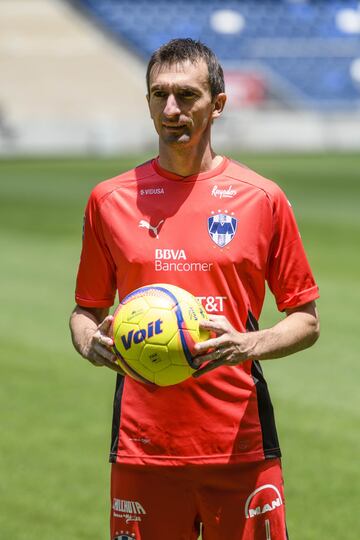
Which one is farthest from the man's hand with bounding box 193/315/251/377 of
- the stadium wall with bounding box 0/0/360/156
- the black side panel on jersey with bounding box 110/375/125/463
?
the stadium wall with bounding box 0/0/360/156

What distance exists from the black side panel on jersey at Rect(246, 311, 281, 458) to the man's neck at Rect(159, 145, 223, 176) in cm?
55

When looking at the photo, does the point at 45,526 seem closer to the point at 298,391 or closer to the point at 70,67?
the point at 298,391

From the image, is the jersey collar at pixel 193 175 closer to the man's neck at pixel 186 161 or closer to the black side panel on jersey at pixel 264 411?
the man's neck at pixel 186 161


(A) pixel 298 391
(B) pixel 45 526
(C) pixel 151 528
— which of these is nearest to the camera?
(C) pixel 151 528

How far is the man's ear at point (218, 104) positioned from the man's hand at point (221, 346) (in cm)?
77

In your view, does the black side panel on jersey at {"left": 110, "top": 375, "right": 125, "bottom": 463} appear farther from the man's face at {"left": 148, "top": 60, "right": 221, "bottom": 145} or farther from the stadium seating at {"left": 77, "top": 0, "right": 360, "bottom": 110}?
the stadium seating at {"left": 77, "top": 0, "right": 360, "bottom": 110}

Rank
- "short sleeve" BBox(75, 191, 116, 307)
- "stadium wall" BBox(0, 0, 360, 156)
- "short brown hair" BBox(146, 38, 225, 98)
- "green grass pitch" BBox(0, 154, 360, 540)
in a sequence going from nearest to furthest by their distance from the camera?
1. "short brown hair" BBox(146, 38, 225, 98)
2. "short sleeve" BBox(75, 191, 116, 307)
3. "green grass pitch" BBox(0, 154, 360, 540)
4. "stadium wall" BBox(0, 0, 360, 156)

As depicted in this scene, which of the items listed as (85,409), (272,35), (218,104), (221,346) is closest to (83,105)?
(272,35)

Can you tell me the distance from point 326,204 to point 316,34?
35.9m

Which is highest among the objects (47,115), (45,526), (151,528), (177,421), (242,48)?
(242,48)

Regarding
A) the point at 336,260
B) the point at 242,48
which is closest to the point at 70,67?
the point at 242,48

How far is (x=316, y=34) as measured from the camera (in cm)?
5716

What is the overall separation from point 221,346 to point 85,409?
5.55 m

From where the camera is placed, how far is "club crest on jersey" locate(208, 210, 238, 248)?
3.80 meters
